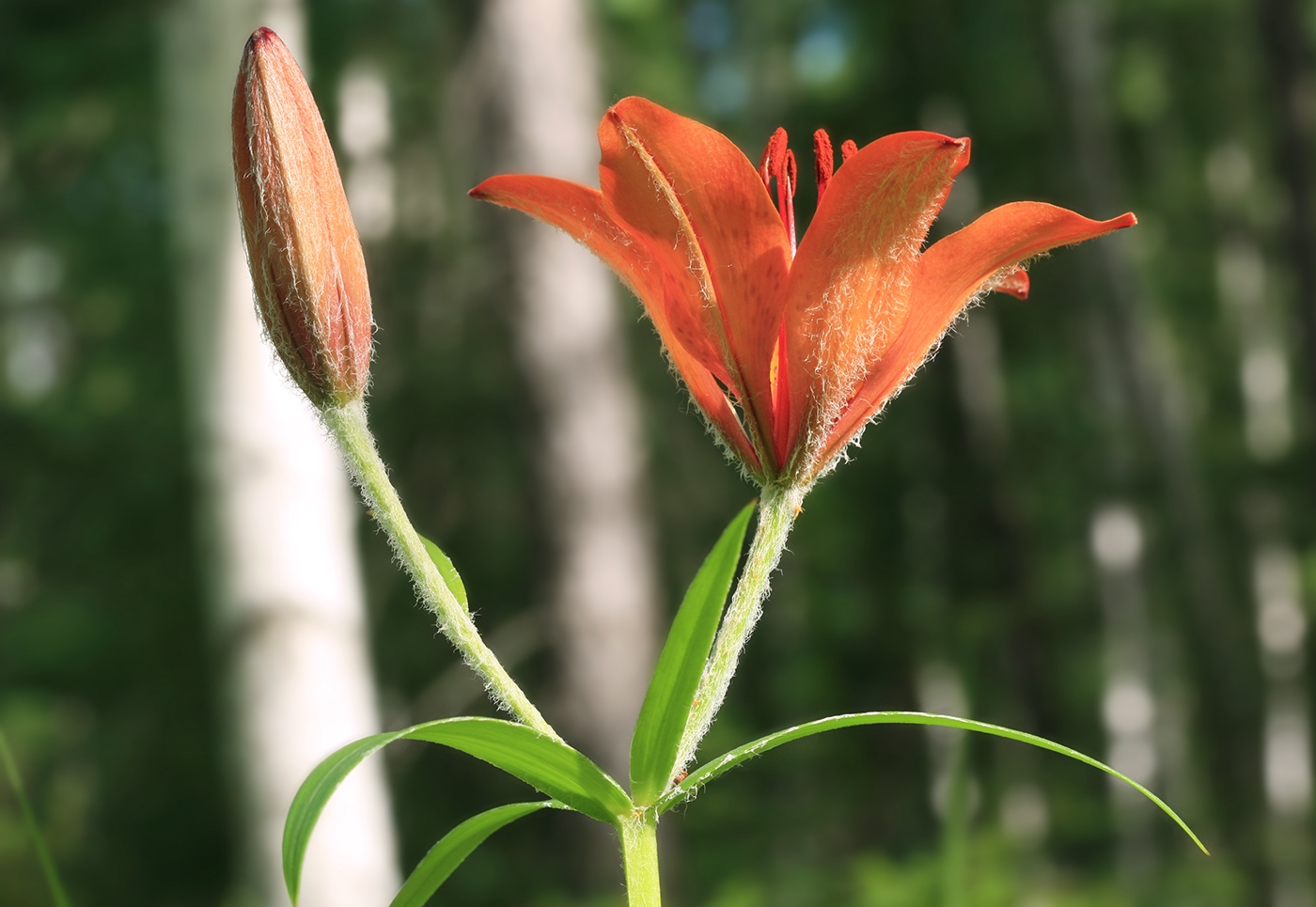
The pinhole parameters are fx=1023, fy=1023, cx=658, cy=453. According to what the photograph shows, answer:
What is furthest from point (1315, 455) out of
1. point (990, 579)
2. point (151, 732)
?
point (151, 732)

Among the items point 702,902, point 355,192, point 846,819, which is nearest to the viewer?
point 702,902

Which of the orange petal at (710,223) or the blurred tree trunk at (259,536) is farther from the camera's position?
the blurred tree trunk at (259,536)

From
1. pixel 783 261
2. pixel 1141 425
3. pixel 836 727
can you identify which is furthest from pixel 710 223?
pixel 1141 425

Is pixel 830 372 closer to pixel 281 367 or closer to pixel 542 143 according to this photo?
pixel 281 367

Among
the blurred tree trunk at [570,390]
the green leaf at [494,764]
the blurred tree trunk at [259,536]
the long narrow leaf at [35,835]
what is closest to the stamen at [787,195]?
the green leaf at [494,764]

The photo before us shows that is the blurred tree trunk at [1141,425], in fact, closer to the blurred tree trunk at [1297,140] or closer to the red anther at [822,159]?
the blurred tree trunk at [1297,140]

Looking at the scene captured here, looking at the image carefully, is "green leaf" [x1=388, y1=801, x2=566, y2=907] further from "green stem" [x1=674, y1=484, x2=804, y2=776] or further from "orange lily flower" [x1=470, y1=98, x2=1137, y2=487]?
"orange lily flower" [x1=470, y1=98, x2=1137, y2=487]
